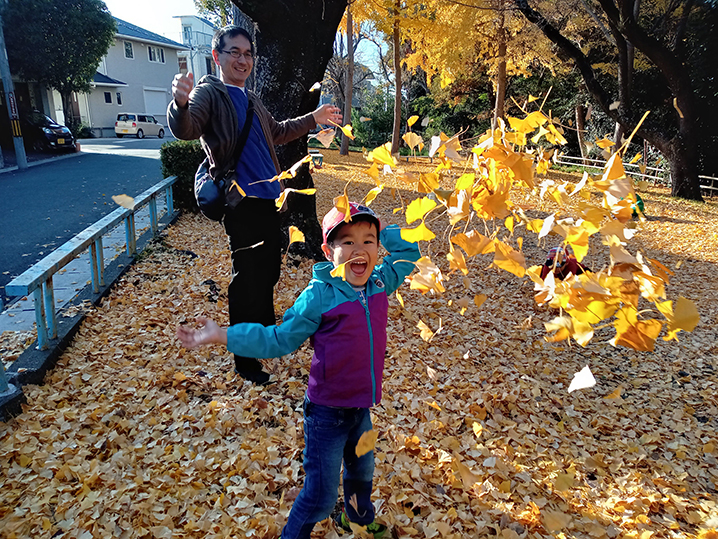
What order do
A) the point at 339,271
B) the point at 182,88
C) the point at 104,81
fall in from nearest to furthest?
the point at 339,271 < the point at 182,88 < the point at 104,81

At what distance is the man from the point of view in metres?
2.72

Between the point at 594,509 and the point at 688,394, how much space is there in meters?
1.76

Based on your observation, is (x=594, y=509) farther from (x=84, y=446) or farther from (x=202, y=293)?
(x=202, y=293)

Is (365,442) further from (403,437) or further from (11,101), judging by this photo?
(11,101)

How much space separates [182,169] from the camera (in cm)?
782

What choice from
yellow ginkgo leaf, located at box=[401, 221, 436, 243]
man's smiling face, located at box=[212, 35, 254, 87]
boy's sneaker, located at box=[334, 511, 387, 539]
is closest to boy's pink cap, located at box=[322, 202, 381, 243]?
yellow ginkgo leaf, located at box=[401, 221, 436, 243]

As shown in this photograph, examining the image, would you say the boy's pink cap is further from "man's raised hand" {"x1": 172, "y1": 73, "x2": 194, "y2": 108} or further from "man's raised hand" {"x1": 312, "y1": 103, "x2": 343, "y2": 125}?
"man's raised hand" {"x1": 312, "y1": 103, "x2": 343, "y2": 125}

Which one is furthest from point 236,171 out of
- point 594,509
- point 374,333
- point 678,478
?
point 678,478

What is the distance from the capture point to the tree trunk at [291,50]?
15.6 feet

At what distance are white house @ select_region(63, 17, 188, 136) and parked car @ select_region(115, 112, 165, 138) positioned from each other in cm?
273

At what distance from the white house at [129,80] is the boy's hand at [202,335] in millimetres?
34643

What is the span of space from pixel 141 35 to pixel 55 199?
31.6 metres

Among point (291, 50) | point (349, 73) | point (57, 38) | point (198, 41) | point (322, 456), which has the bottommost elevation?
point (322, 456)

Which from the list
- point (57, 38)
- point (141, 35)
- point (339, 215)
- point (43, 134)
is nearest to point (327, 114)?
point (339, 215)
